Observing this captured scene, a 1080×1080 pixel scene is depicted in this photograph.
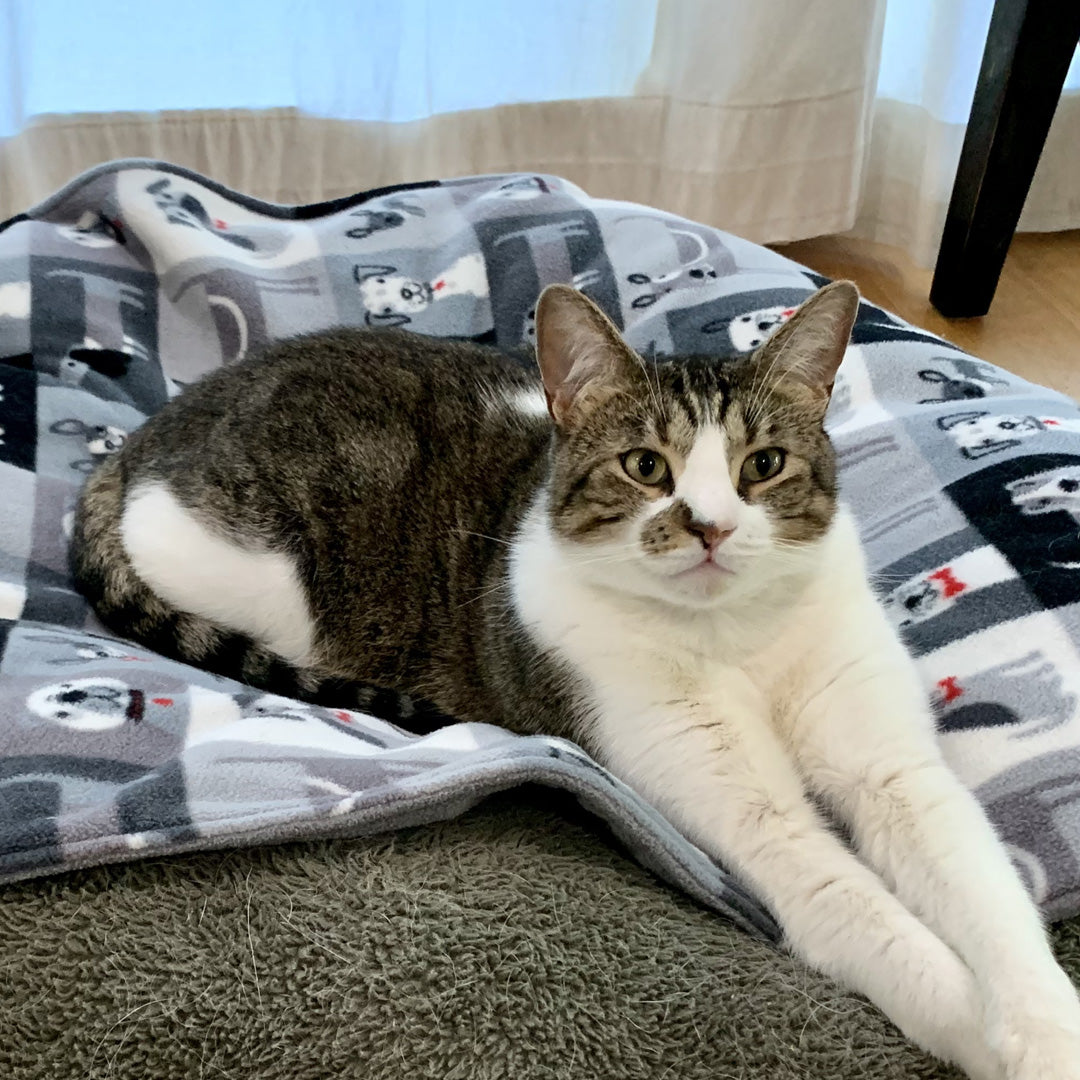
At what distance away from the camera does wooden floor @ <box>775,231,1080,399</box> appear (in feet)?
8.35

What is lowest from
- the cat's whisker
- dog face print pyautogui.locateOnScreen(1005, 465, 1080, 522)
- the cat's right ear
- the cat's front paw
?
the cat's front paw

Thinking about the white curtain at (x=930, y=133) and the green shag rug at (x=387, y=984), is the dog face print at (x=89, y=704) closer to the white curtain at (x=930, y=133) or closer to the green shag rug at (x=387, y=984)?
the green shag rug at (x=387, y=984)

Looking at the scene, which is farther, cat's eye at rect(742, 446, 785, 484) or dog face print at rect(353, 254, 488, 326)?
dog face print at rect(353, 254, 488, 326)

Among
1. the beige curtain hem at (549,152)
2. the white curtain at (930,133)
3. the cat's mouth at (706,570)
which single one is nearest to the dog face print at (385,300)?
the beige curtain hem at (549,152)

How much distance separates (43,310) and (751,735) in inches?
52.0

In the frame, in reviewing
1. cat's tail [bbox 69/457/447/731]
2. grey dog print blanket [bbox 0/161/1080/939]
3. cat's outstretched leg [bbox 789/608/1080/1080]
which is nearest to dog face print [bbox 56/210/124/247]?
grey dog print blanket [bbox 0/161/1080/939]

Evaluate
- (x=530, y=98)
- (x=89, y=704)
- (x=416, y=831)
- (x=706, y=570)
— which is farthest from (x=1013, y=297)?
(x=89, y=704)

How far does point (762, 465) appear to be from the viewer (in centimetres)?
125

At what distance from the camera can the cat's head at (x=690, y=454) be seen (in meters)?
1.17

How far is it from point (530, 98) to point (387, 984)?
2172 mm

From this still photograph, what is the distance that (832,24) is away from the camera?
2562mm

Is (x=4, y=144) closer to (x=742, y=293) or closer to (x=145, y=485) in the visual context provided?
(x=145, y=485)

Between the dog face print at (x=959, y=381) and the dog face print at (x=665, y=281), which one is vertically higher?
the dog face print at (x=665, y=281)

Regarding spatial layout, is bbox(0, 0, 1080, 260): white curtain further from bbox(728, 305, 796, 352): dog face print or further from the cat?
the cat
